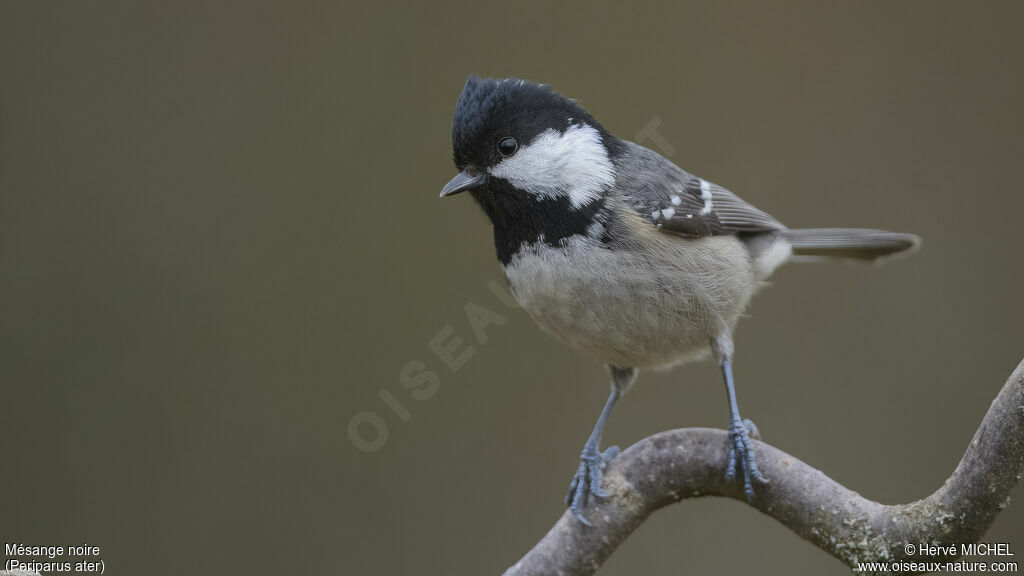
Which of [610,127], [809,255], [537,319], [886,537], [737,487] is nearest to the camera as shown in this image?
[886,537]

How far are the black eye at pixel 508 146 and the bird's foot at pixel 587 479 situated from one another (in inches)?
29.0

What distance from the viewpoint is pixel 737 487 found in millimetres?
1688

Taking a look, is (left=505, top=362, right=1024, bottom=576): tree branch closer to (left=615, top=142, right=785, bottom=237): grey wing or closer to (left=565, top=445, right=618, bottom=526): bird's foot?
(left=565, top=445, right=618, bottom=526): bird's foot

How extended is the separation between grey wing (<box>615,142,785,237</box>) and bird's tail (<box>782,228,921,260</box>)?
126 millimetres

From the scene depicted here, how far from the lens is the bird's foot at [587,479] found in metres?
1.85

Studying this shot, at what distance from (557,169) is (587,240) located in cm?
18

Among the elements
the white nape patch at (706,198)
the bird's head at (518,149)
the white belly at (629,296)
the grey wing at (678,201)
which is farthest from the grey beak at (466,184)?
the white nape patch at (706,198)

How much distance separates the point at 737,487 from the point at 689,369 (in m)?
1.82

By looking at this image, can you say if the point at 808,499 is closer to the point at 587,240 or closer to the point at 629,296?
the point at 629,296

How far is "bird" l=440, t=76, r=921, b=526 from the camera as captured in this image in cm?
193

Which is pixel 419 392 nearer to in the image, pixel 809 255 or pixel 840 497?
pixel 809 255

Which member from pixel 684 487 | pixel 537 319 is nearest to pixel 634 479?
pixel 684 487

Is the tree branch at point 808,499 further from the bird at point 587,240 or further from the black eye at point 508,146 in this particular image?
the black eye at point 508,146

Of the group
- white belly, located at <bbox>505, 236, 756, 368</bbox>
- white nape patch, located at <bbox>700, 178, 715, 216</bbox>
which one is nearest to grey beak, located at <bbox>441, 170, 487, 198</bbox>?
white belly, located at <bbox>505, 236, 756, 368</bbox>
